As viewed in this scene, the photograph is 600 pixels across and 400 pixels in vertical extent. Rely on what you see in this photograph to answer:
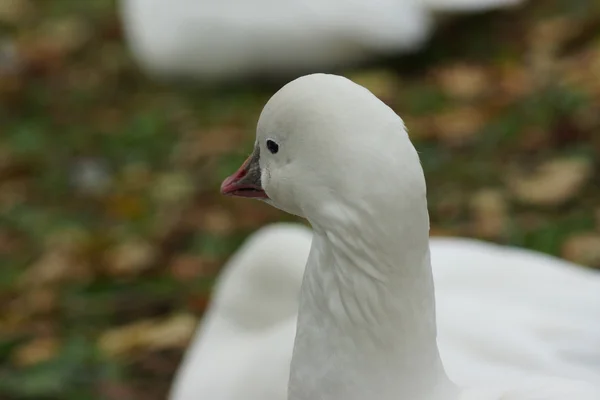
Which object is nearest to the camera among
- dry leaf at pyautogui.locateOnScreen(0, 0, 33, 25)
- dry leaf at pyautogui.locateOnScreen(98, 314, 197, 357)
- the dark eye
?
the dark eye

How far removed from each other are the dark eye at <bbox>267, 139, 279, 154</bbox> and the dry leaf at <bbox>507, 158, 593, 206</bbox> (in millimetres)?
1570

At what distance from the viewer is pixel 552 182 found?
8.55ft

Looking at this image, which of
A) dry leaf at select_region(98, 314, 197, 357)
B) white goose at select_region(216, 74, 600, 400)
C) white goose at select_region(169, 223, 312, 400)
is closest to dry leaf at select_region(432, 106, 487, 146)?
dry leaf at select_region(98, 314, 197, 357)

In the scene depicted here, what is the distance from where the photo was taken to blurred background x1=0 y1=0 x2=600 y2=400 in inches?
93.1

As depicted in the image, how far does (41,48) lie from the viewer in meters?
4.18

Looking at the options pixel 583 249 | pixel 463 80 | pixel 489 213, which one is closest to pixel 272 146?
pixel 583 249

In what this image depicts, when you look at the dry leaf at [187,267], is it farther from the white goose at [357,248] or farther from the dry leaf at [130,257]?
the white goose at [357,248]

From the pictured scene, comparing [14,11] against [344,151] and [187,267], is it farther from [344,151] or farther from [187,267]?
[344,151]

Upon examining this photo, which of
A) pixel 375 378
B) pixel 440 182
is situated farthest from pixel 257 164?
pixel 440 182

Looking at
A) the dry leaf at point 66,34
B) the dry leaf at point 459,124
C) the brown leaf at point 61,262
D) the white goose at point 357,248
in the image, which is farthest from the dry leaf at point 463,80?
the white goose at point 357,248

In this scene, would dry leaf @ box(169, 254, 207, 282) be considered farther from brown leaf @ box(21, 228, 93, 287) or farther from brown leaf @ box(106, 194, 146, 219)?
brown leaf @ box(106, 194, 146, 219)

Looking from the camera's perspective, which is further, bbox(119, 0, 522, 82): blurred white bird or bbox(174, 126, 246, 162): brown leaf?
bbox(119, 0, 522, 82): blurred white bird

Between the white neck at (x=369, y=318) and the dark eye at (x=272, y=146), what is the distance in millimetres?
112

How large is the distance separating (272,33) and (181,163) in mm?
689
